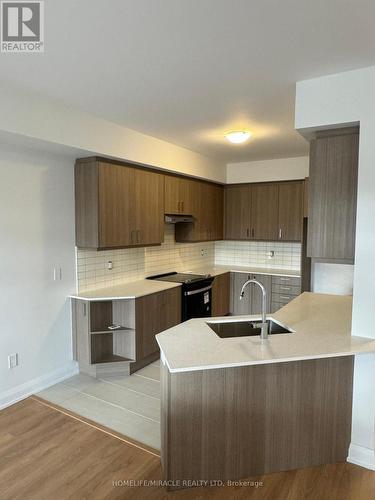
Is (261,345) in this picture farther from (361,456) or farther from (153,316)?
(153,316)

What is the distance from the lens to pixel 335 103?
2293 mm

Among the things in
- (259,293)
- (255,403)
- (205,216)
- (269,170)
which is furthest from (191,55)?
(259,293)

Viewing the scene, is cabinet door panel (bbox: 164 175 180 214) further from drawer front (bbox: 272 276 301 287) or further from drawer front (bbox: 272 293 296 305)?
drawer front (bbox: 272 293 296 305)

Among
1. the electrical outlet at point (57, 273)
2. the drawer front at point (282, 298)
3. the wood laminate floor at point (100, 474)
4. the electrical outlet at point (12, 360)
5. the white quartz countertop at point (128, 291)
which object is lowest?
the wood laminate floor at point (100, 474)

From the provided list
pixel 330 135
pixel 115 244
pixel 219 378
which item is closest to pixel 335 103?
pixel 330 135

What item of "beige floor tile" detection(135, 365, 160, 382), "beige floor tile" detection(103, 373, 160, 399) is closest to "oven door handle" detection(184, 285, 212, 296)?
"beige floor tile" detection(135, 365, 160, 382)

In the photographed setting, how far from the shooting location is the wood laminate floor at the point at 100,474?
2.06 m

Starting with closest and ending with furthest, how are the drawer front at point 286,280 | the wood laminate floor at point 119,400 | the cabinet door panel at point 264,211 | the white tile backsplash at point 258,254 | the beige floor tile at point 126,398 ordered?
the wood laminate floor at point 119,400
the beige floor tile at point 126,398
the drawer front at point 286,280
the cabinet door panel at point 264,211
the white tile backsplash at point 258,254

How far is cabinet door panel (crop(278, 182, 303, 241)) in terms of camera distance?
203 inches

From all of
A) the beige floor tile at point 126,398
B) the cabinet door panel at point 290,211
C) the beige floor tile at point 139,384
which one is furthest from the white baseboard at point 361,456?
the cabinet door panel at point 290,211

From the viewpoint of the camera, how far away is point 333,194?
7.79 feet

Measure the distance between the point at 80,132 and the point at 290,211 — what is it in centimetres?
336

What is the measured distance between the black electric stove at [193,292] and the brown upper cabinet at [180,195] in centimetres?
92

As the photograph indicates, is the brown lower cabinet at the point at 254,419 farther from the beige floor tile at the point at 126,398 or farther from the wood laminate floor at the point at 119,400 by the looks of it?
the beige floor tile at the point at 126,398
